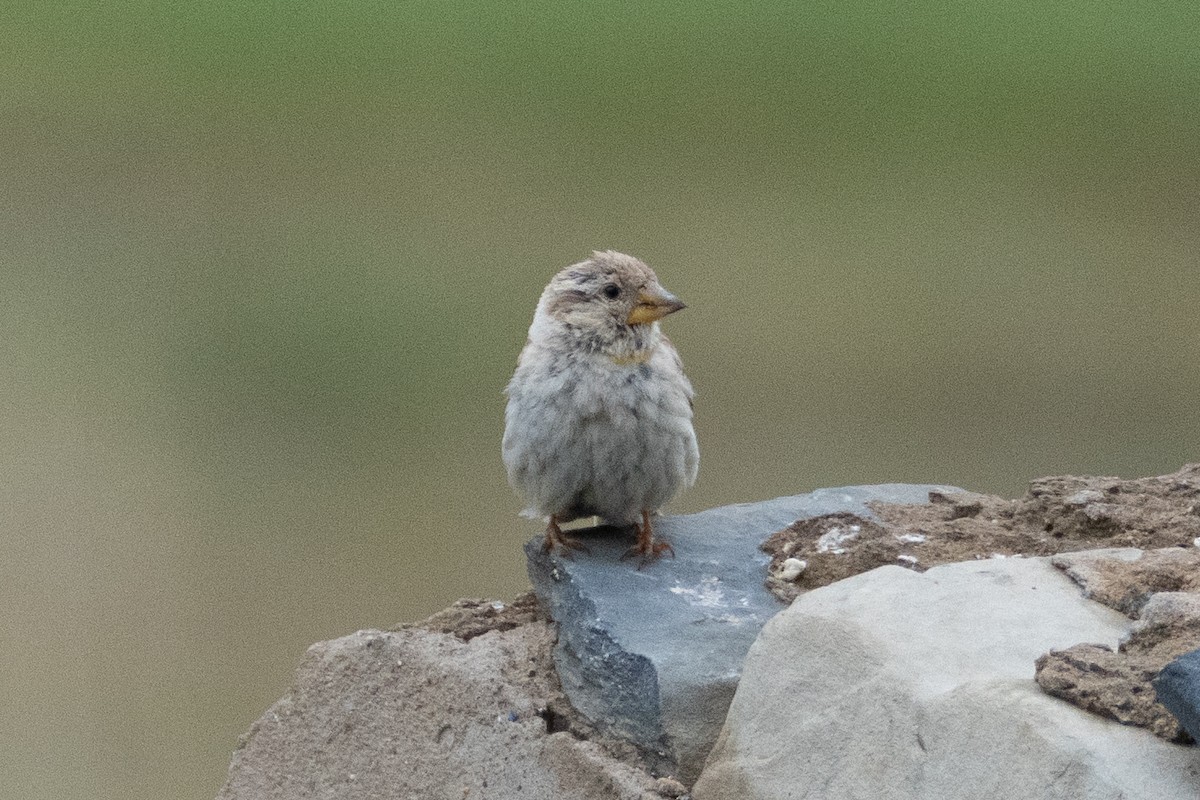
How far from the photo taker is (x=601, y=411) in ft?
10.2

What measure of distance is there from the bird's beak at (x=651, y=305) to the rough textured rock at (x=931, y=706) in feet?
3.16

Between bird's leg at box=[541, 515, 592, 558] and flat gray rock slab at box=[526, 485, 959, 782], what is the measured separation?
2 cm

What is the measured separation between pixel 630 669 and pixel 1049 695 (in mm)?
848

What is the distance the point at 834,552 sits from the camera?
9.39 ft

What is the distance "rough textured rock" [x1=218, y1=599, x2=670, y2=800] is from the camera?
8.63 ft

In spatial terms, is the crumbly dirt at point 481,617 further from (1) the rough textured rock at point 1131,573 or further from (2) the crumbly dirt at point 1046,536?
(1) the rough textured rock at point 1131,573

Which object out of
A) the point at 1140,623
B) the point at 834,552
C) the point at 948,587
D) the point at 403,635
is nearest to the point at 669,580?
the point at 834,552

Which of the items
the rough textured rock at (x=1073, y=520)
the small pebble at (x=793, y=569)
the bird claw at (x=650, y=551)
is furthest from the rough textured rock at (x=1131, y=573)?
the bird claw at (x=650, y=551)

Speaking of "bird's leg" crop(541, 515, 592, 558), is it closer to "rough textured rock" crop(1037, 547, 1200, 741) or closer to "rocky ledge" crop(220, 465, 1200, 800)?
"rocky ledge" crop(220, 465, 1200, 800)

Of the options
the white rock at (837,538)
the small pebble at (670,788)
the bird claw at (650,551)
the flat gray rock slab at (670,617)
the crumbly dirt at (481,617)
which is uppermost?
the white rock at (837,538)

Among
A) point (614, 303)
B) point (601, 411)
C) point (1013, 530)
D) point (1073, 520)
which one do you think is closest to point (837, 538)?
point (1013, 530)

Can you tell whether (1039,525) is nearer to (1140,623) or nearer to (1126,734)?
(1140,623)

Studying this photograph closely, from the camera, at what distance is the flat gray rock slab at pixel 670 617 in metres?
2.51

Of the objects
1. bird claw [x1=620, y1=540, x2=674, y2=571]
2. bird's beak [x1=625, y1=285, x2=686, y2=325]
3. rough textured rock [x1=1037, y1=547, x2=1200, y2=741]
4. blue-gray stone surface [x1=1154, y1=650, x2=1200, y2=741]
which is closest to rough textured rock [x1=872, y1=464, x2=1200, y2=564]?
rough textured rock [x1=1037, y1=547, x2=1200, y2=741]
